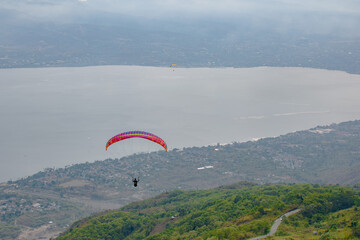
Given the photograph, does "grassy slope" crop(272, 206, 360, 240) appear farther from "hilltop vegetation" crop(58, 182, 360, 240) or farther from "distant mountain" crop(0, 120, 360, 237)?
"distant mountain" crop(0, 120, 360, 237)

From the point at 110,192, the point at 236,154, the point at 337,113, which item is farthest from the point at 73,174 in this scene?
the point at 337,113

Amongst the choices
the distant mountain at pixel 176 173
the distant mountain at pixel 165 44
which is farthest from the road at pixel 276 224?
the distant mountain at pixel 165 44

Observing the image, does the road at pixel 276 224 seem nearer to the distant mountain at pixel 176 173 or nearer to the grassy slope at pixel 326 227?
the grassy slope at pixel 326 227

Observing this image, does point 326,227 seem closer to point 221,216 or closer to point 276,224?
point 276,224

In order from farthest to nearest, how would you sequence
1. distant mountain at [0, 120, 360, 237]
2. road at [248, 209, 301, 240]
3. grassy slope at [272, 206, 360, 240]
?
distant mountain at [0, 120, 360, 237], road at [248, 209, 301, 240], grassy slope at [272, 206, 360, 240]

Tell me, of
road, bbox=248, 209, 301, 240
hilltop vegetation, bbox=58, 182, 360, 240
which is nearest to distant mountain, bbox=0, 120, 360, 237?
hilltop vegetation, bbox=58, 182, 360, 240
